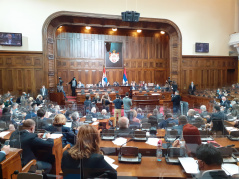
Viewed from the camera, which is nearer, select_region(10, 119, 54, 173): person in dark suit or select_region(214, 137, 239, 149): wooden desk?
select_region(10, 119, 54, 173): person in dark suit

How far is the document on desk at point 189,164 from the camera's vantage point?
2.55 m

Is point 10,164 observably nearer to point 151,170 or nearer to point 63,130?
point 63,130

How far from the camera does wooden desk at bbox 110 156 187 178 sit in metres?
2.61

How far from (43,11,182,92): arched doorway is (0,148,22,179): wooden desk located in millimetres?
11662

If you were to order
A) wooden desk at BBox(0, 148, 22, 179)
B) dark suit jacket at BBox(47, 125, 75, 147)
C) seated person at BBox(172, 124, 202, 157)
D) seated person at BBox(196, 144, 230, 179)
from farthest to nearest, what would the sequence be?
dark suit jacket at BBox(47, 125, 75, 147), seated person at BBox(172, 124, 202, 157), wooden desk at BBox(0, 148, 22, 179), seated person at BBox(196, 144, 230, 179)

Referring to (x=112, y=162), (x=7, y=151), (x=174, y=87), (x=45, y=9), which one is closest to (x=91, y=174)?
(x=112, y=162)

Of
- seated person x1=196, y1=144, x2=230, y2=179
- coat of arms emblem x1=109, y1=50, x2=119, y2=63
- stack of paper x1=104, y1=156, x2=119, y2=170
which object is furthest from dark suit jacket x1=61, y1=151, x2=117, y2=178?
coat of arms emblem x1=109, y1=50, x2=119, y2=63

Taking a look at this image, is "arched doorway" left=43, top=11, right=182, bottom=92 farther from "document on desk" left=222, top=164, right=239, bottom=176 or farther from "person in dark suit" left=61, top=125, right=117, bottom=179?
"document on desk" left=222, top=164, right=239, bottom=176

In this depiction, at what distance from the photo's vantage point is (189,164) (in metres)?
2.75

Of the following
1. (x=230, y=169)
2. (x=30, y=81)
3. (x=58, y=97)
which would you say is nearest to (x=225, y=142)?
(x=230, y=169)

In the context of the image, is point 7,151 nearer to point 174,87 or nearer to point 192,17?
point 174,87

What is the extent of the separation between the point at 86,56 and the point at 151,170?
48.5ft

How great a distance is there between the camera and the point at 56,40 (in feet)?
52.0

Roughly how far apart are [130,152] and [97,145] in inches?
40.8
